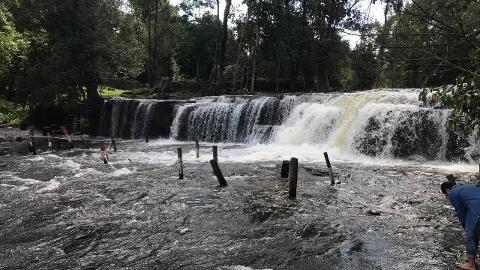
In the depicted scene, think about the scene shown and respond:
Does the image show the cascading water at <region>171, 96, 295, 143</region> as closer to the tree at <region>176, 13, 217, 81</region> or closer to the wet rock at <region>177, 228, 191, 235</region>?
the wet rock at <region>177, 228, 191, 235</region>

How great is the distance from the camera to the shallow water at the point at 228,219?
26.3ft

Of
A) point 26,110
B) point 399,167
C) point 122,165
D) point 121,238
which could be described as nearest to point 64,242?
point 121,238

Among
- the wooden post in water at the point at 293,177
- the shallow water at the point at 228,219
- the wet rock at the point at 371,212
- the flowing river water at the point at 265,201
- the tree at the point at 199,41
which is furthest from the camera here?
the tree at the point at 199,41

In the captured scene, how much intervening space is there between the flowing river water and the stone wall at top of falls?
21.0ft

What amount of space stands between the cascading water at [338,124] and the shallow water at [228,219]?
2.13 metres

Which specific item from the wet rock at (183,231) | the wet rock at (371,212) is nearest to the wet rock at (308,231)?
the wet rock at (371,212)

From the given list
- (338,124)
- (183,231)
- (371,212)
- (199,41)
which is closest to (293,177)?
(371,212)

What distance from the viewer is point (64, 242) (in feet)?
29.1

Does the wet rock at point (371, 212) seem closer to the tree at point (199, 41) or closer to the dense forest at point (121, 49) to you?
the dense forest at point (121, 49)

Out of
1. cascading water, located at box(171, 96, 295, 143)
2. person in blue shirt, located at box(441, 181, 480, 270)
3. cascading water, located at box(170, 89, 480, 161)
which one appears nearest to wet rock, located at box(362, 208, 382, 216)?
person in blue shirt, located at box(441, 181, 480, 270)

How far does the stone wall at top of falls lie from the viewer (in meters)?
31.2

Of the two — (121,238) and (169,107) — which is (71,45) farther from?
(121,238)

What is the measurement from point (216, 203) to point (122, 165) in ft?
25.7

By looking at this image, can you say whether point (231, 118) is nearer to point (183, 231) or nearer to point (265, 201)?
point (265, 201)
